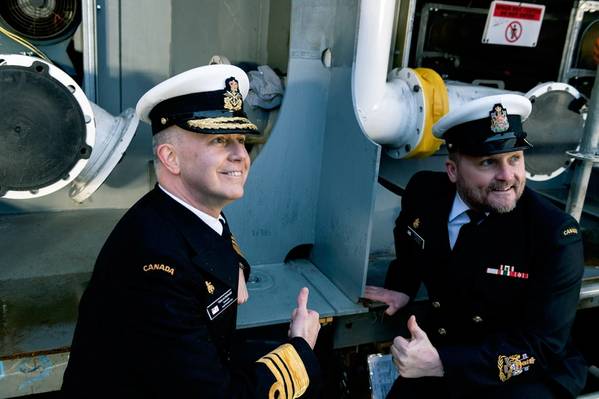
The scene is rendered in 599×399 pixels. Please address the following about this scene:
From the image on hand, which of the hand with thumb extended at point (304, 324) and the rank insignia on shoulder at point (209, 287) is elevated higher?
the rank insignia on shoulder at point (209, 287)

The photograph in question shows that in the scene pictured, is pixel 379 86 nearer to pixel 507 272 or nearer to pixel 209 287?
pixel 507 272

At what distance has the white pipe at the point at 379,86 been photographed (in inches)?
80.0

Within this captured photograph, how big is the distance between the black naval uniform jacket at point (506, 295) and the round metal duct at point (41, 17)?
1.86m

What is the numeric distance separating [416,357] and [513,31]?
2.07 metres

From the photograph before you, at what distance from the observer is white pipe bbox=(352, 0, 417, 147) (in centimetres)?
203

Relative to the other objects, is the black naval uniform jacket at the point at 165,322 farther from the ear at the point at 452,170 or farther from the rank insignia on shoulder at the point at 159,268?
the ear at the point at 452,170

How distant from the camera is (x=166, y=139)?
133 centimetres

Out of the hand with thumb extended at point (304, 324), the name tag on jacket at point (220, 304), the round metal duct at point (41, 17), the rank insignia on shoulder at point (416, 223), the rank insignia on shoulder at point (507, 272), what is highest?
the round metal duct at point (41, 17)

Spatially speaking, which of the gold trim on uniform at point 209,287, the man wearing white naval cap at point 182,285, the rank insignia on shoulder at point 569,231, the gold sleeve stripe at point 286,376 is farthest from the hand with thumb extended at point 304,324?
the rank insignia on shoulder at point 569,231

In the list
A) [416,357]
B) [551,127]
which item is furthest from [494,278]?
[551,127]

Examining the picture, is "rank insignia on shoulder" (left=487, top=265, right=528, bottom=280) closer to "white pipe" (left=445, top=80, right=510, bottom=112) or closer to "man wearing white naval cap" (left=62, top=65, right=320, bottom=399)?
"man wearing white naval cap" (left=62, top=65, right=320, bottom=399)

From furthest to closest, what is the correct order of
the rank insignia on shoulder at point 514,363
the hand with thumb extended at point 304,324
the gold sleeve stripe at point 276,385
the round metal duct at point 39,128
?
the round metal duct at point 39,128
the rank insignia on shoulder at point 514,363
the hand with thumb extended at point 304,324
the gold sleeve stripe at point 276,385

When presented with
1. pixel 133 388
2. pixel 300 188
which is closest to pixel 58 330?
pixel 133 388

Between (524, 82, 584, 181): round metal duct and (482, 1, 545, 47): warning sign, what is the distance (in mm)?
413
